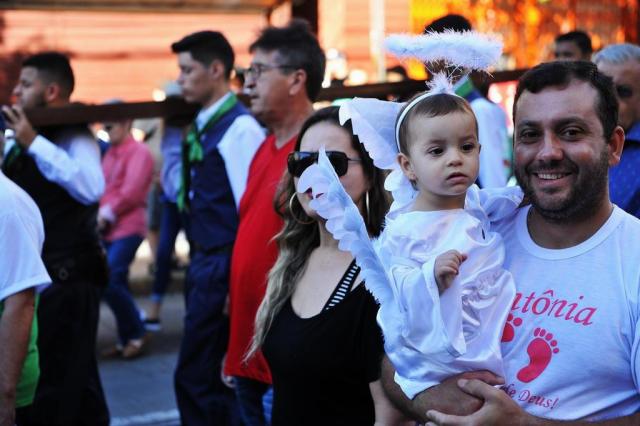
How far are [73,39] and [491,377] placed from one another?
1181 centimetres

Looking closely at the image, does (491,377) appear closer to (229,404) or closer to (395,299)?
(395,299)

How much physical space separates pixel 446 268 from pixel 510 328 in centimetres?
26

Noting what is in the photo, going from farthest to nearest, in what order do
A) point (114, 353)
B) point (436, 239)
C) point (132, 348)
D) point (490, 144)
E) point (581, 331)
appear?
point (114, 353) < point (132, 348) < point (490, 144) < point (436, 239) < point (581, 331)

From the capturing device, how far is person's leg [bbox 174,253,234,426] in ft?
17.5

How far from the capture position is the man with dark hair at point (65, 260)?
5191 mm

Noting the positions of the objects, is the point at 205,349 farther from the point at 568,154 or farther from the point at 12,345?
the point at 568,154

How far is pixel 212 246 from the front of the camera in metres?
5.42

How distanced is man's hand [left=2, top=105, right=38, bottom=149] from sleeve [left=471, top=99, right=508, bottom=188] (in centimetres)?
235

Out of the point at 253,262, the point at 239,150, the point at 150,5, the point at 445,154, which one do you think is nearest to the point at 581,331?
the point at 445,154

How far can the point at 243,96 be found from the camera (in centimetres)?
605

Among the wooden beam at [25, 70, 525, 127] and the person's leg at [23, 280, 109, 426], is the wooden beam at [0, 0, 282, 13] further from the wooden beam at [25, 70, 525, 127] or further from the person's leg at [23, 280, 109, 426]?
A: the person's leg at [23, 280, 109, 426]

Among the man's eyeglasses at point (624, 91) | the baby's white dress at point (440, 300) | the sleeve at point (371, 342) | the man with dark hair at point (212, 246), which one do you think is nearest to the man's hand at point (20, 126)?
the man with dark hair at point (212, 246)

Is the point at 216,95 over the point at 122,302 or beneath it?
over

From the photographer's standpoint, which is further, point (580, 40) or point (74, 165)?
point (580, 40)
